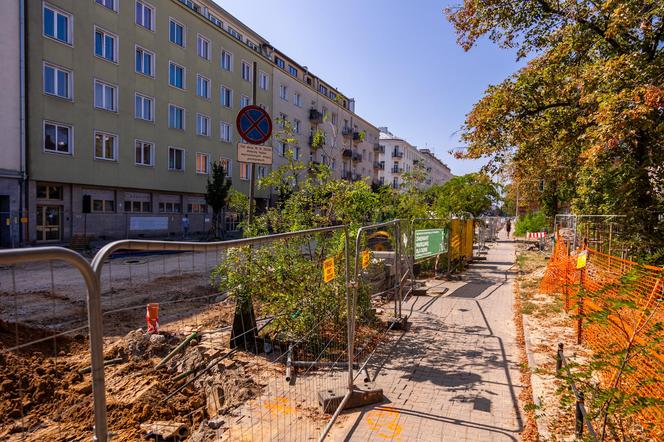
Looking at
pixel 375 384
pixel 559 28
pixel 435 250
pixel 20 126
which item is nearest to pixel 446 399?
pixel 375 384

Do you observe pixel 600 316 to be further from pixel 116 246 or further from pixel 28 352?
pixel 28 352

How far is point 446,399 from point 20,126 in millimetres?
22426

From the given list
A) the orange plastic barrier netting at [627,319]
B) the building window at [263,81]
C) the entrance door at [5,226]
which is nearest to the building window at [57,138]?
the entrance door at [5,226]

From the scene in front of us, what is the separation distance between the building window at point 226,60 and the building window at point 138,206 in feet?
39.8

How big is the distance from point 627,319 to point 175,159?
28.5 metres

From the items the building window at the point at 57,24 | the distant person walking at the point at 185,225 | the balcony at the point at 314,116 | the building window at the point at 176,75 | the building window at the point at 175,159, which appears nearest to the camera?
the building window at the point at 57,24

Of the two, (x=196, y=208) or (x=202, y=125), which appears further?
(x=196, y=208)

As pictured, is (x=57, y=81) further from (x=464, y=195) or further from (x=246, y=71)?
(x=464, y=195)

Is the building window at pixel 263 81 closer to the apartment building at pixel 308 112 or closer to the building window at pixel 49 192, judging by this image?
the apartment building at pixel 308 112

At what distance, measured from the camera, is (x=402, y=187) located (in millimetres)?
15453

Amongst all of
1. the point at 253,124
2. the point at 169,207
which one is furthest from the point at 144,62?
the point at 253,124

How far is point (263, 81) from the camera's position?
3681 cm

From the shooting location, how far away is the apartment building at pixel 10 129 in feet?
62.6

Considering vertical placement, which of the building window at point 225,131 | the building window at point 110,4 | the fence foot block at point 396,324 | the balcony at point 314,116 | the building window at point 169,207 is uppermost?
the building window at point 110,4
